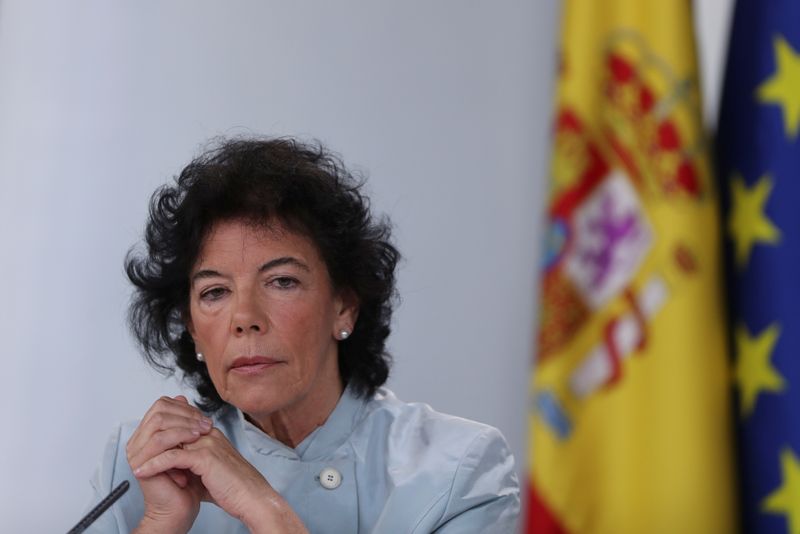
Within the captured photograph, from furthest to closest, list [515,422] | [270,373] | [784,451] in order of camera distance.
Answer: [515,422] → [270,373] → [784,451]

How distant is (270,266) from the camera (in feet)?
6.54

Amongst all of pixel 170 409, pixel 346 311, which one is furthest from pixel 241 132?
pixel 170 409

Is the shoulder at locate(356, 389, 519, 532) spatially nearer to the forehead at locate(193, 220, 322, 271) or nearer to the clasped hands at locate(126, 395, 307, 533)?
the clasped hands at locate(126, 395, 307, 533)

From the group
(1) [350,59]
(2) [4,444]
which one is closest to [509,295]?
(1) [350,59]

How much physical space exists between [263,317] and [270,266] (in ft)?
0.31

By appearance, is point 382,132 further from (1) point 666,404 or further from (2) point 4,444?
(1) point 666,404

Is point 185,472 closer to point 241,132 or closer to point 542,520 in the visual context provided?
point 542,520

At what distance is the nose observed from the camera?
193 cm

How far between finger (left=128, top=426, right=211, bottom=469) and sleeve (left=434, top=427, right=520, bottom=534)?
1.41 ft

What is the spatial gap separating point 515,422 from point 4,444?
1292 millimetres

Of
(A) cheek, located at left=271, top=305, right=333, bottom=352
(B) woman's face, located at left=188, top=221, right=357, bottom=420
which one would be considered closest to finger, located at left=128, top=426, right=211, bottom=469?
(B) woman's face, located at left=188, top=221, right=357, bottom=420

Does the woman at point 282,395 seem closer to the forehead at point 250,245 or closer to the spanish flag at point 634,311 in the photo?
the forehead at point 250,245

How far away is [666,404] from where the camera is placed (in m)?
1.18

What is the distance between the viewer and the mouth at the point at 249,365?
194 cm
